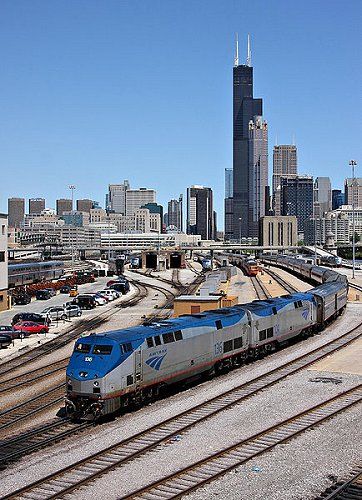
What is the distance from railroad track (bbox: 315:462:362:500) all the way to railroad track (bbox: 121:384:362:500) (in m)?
3.04

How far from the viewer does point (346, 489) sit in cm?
1748

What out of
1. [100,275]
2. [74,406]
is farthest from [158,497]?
[100,275]

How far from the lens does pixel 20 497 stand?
1705 centimetres

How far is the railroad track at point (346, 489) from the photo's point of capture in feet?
55.6

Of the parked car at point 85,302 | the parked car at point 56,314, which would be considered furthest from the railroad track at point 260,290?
the parked car at point 56,314

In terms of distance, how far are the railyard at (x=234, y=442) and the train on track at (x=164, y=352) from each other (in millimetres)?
920

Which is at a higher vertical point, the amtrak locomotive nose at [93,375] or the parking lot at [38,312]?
the amtrak locomotive nose at [93,375]

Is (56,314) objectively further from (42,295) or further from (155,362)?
(155,362)

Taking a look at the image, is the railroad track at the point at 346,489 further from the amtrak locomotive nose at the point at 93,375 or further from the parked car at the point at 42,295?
the parked car at the point at 42,295

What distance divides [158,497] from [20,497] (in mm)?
3750

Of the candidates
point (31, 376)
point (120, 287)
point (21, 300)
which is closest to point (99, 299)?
point (21, 300)

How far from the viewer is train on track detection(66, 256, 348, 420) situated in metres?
23.5

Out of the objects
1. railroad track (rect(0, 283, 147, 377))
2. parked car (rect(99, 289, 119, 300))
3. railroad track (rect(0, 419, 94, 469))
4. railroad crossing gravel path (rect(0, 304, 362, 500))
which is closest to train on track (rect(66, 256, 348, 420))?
railroad track (rect(0, 419, 94, 469))

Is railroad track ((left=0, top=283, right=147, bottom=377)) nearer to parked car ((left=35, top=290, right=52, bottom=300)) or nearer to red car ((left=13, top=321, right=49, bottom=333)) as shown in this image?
red car ((left=13, top=321, right=49, bottom=333))
